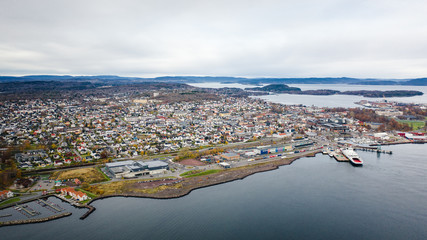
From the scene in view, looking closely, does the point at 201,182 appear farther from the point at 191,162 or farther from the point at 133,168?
the point at 133,168

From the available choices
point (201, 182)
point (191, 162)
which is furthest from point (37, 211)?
point (191, 162)

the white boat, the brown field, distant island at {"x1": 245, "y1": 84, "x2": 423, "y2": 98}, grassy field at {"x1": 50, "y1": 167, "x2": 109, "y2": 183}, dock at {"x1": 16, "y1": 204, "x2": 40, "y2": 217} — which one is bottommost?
the white boat

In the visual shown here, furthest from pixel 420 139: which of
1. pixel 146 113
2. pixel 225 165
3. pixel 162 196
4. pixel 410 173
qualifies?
pixel 146 113

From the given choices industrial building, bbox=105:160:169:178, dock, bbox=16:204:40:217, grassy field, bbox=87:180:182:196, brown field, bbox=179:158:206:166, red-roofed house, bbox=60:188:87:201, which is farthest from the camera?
brown field, bbox=179:158:206:166

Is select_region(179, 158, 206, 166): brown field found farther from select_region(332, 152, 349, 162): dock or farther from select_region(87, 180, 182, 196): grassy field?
select_region(332, 152, 349, 162): dock

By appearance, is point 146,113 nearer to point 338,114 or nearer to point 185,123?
point 185,123

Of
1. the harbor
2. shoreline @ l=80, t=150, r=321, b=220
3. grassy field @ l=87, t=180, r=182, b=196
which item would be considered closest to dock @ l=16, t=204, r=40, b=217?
the harbor

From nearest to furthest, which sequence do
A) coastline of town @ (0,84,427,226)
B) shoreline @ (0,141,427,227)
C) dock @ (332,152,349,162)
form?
shoreline @ (0,141,427,227), coastline of town @ (0,84,427,226), dock @ (332,152,349,162)
